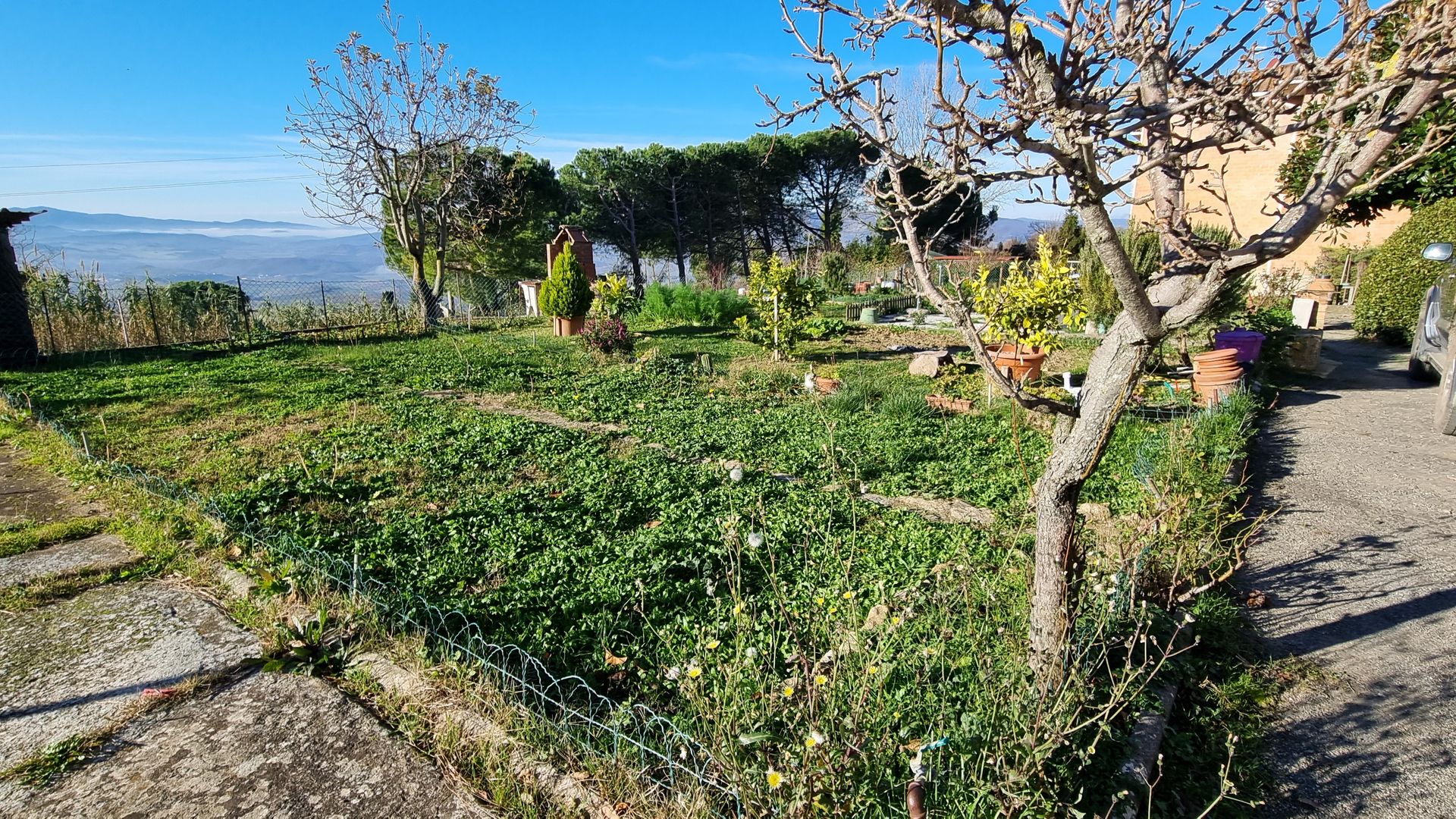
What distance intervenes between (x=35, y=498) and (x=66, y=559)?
132 cm

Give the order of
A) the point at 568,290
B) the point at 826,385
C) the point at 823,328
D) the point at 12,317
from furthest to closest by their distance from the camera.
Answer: the point at 568,290
the point at 823,328
the point at 12,317
the point at 826,385

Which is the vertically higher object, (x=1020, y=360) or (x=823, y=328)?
(x=823, y=328)

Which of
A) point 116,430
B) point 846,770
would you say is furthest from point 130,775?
point 116,430

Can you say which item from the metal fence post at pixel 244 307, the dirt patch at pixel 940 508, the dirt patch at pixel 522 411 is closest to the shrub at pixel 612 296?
the dirt patch at pixel 522 411

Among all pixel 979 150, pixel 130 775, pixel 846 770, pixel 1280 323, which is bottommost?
pixel 130 775

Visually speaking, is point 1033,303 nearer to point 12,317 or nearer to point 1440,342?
point 1440,342

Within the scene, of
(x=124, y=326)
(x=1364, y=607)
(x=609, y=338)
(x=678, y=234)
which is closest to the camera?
(x=1364, y=607)

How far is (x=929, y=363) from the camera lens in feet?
28.4

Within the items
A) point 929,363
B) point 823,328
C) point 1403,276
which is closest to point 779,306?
point 823,328

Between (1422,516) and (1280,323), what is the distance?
235 inches

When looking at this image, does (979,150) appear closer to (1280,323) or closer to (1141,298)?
(1141,298)

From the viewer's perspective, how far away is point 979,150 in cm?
176

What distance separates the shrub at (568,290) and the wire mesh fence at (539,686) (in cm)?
899

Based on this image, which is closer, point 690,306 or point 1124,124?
point 1124,124
